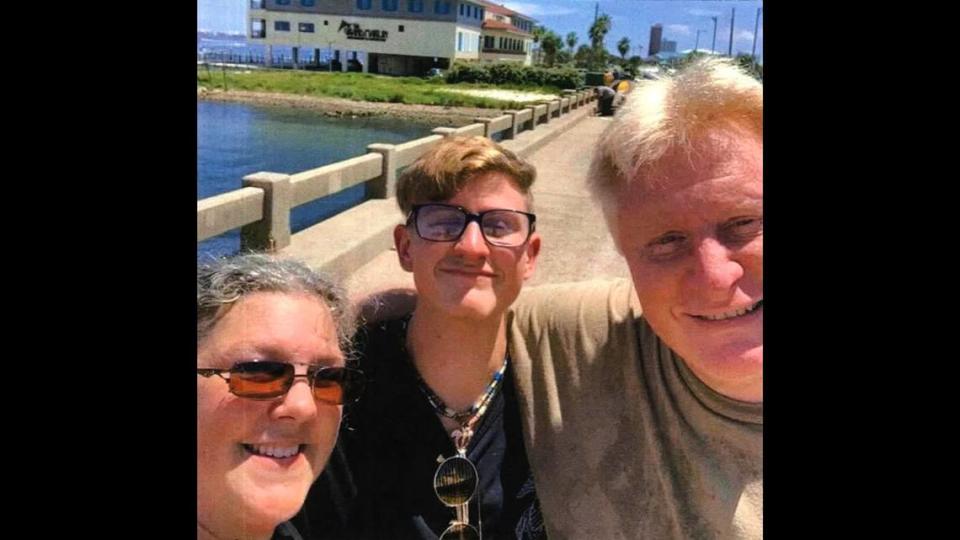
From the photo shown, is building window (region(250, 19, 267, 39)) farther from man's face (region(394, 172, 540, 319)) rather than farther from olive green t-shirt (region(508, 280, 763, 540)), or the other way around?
olive green t-shirt (region(508, 280, 763, 540))

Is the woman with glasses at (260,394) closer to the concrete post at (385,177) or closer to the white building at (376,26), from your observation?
the white building at (376,26)

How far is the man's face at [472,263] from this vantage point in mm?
1032

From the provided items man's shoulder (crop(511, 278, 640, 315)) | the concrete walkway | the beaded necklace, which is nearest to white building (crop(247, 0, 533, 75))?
man's shoulder (crop(511, 278, 640, 315))

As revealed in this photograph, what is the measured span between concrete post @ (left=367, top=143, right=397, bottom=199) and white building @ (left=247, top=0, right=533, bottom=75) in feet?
10.2

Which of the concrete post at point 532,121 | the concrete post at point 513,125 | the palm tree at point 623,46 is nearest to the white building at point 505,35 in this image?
the palm tree at point 623,46

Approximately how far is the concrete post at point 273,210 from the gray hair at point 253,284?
31.4 inches

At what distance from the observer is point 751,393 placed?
1038 millimetres

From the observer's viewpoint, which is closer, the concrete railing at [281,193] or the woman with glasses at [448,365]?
the woman with glasses at [448,365]

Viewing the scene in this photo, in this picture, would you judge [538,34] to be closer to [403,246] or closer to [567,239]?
[403,246]

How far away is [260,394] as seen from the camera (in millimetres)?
882

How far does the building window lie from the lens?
100cm

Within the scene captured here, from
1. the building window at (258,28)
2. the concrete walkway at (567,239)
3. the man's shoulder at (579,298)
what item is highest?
the building window at (258,28)
